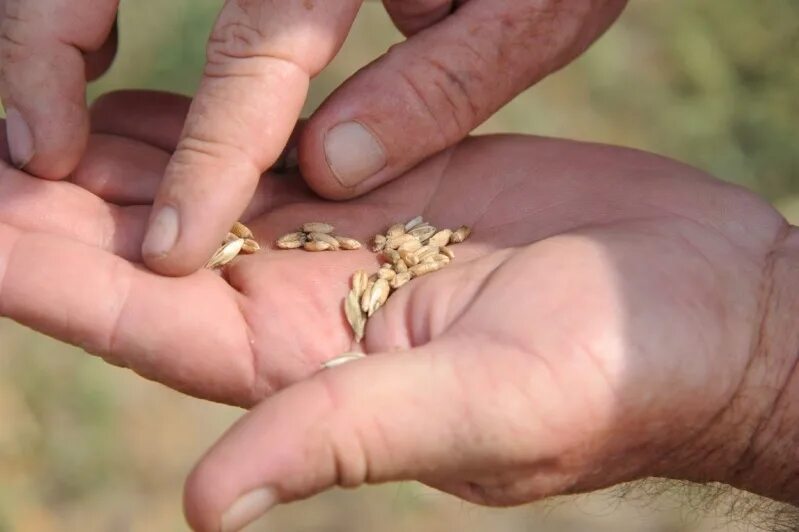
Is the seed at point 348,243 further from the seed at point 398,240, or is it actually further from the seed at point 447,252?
the seed at point 447,252

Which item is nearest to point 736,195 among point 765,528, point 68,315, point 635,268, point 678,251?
point 678,251

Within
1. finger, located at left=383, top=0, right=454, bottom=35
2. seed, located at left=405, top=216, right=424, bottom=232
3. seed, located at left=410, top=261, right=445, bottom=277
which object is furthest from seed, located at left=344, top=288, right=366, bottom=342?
finger, located at left=383, top=0, right=454, bottom=35

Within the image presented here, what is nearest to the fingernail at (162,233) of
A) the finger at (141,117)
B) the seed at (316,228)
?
the seed at (316,228)

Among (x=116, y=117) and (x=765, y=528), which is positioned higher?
(x=116, y=117)

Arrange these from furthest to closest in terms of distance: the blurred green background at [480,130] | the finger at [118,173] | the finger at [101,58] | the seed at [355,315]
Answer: the blurred green background at [480,130]
the finger at [101,58]
the finger at [118,173]
the seed at [355,315]

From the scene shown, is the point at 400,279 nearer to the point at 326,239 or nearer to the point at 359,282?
the point at 359,282

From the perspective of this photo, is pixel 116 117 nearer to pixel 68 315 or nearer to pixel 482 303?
pixel 68 315

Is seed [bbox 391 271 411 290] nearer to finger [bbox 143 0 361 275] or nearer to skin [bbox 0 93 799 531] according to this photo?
skin [bbox 0 93 799 531]

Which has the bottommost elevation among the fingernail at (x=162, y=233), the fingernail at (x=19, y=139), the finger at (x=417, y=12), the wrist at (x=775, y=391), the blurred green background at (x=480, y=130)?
the blurred green background at (x=480, y=130)
